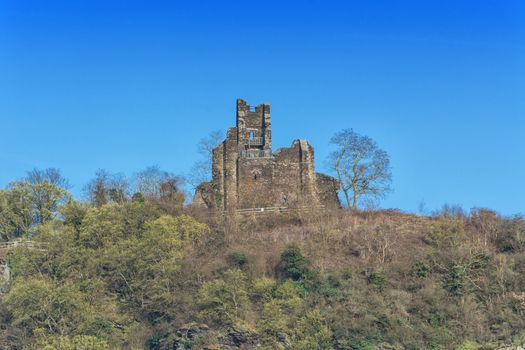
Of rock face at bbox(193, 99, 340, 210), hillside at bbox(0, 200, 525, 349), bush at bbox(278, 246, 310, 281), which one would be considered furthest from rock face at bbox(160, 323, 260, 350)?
rock face at bbox(193, 99, 340, 210)

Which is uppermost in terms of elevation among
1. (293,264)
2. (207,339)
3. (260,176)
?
(260,176)

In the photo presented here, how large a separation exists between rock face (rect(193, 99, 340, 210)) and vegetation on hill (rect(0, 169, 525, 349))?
2.91 m

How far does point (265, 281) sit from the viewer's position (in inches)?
2026

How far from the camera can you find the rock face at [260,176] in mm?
61938

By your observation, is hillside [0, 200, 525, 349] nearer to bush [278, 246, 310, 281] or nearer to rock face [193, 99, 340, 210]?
bush [278, 246, 310, 281]

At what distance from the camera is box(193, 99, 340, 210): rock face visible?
203ft

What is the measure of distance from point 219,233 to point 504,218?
49.9 ft

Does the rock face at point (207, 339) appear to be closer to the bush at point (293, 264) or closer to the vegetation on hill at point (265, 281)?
the vegetation on hill at point (265, 281)

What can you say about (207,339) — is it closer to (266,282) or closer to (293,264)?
(266,282)

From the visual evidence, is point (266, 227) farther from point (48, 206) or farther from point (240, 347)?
point (48, 206)

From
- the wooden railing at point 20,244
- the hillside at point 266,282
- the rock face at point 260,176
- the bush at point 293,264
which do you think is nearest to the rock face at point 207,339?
the hillside at point 266,282

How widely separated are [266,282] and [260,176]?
1227 cm

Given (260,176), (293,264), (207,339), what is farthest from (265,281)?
(260,176)

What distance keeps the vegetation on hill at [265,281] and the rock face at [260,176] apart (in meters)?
2.91
